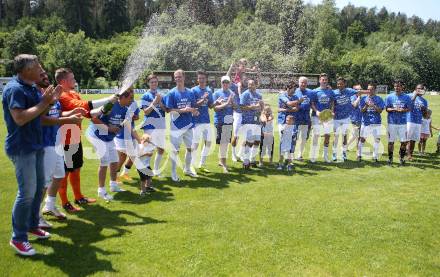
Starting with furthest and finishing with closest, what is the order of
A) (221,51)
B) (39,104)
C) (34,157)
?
1. (221,51)
2. (34,157)
3. (39,104)

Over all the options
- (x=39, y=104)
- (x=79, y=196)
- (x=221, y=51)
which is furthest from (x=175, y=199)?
(x=221, y=51)

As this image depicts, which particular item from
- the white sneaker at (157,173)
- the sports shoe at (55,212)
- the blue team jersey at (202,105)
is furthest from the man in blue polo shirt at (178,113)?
the sports shoe at (55,212)

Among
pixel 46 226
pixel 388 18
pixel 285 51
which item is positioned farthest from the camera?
pixel 388 18

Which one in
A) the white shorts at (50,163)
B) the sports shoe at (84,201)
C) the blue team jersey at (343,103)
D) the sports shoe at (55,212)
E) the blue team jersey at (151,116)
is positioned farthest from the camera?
the blue team jersey at (343,103)

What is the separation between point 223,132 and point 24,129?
21.3ft

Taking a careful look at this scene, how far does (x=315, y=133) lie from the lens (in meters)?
12.5

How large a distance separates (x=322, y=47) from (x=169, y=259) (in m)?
88.2

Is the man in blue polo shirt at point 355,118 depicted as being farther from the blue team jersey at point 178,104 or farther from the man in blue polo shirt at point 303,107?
the blue team jersey at point 178,104

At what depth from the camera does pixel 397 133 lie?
1225 centimetres

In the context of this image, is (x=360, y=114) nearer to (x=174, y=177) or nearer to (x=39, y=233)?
(x=174, y=177)

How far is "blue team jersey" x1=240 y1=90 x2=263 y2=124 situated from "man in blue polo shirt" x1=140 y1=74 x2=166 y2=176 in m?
2.30

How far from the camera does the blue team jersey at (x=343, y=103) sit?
1248cm

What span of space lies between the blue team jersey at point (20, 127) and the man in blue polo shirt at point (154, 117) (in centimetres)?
420

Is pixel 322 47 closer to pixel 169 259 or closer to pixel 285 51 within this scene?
pixel 285 51
